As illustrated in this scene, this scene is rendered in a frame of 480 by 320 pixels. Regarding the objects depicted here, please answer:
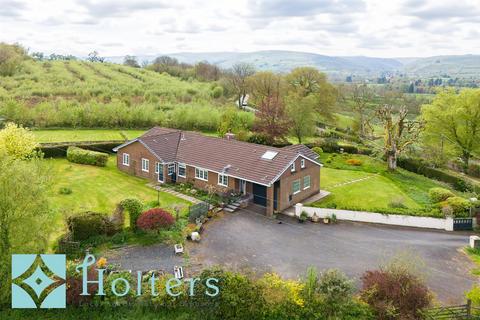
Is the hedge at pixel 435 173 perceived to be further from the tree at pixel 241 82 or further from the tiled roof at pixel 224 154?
the tree at pixel 241 82

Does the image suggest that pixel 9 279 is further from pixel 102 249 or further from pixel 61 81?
pixel 61 81

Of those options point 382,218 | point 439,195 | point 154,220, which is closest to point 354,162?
point 439,195

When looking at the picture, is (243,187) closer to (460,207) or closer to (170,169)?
(170,169)

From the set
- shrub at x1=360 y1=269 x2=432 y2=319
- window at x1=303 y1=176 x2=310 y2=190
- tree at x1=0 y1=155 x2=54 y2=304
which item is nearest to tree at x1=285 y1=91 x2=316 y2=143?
window at x1=303 y1=176 x2=310 y2=190

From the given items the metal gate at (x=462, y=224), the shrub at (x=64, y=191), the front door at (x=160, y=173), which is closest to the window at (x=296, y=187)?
the metal gate at (x=462, y=224)

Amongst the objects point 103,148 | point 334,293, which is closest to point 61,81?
point 103,148

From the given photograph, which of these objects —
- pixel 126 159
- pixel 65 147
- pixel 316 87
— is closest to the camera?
pixel 126 159

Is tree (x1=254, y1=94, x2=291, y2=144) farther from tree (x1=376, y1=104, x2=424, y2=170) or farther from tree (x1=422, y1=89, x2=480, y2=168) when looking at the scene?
tree (x1=422, y1=89, x2=480, y2=168)
